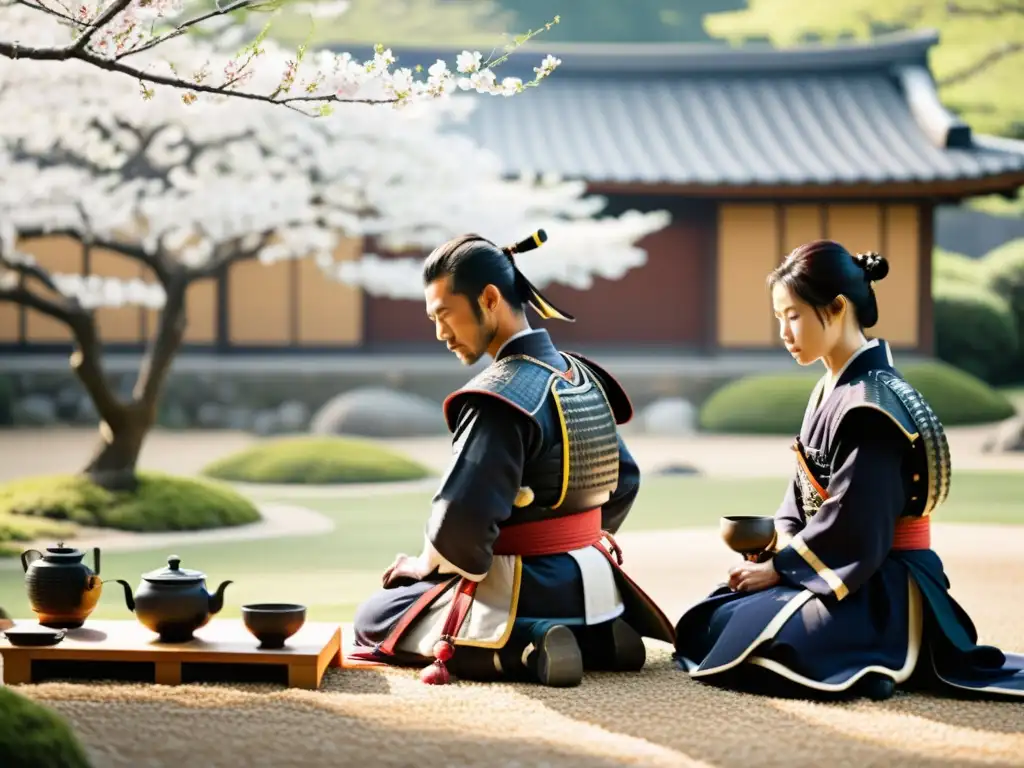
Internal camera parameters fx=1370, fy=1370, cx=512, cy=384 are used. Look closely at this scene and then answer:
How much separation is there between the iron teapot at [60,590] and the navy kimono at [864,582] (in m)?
1.85

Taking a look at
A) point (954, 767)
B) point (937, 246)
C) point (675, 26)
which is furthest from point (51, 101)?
point (675, 26)

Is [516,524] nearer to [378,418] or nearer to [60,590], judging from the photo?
[60,590]

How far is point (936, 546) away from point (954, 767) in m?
4.42

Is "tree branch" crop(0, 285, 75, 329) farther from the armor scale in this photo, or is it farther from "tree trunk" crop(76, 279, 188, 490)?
the armor scale

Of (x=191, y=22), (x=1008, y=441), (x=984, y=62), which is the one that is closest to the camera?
(x=191, y=22)

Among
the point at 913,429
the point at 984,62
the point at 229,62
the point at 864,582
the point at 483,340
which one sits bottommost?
the point at 864,582

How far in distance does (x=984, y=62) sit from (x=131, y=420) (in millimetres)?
17382

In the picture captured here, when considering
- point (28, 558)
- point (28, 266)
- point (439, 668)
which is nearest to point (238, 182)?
point (28, 266)

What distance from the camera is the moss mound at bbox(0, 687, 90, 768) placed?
2789 millimetres

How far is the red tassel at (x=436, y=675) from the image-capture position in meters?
3.93

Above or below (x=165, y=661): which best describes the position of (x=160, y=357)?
above

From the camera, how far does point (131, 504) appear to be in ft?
26.9

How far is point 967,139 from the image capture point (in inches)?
645

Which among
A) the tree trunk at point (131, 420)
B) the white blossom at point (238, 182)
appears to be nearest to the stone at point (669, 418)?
the white blossom at point (238, 182)
